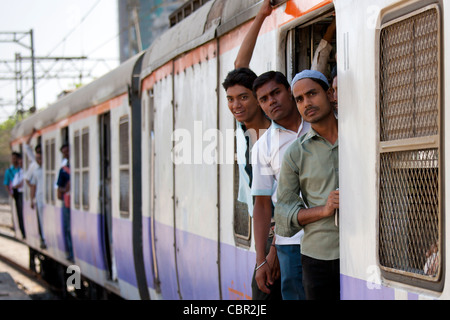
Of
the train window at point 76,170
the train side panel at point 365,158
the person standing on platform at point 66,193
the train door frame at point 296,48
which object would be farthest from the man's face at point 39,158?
the train side panel at point 365,158

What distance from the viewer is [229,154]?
582 cm

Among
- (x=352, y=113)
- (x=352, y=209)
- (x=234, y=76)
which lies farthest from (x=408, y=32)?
(x=234, y=76)

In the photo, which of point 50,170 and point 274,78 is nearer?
point 274,78

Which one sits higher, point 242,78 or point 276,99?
point 242,78

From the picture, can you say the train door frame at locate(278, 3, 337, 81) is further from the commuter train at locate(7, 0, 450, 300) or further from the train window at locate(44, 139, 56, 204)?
the train window at locate(44, 139, 56, 204)

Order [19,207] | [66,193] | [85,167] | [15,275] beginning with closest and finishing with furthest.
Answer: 1. [85,167]
2. [66,193]
3. [15,275]
4. [19,207]

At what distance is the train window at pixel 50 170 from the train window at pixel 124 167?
4912 millimetres

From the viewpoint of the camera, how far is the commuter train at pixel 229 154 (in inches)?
125

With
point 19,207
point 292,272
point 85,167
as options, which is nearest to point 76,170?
point 85,167

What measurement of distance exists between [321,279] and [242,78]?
4.97 ft

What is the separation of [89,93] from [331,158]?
7.64 meters

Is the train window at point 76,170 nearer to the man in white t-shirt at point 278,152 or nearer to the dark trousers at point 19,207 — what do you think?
the dark trousers at point 19,207

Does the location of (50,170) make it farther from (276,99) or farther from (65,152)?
(276,99)

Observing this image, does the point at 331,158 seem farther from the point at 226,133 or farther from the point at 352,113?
the point at 226,133
